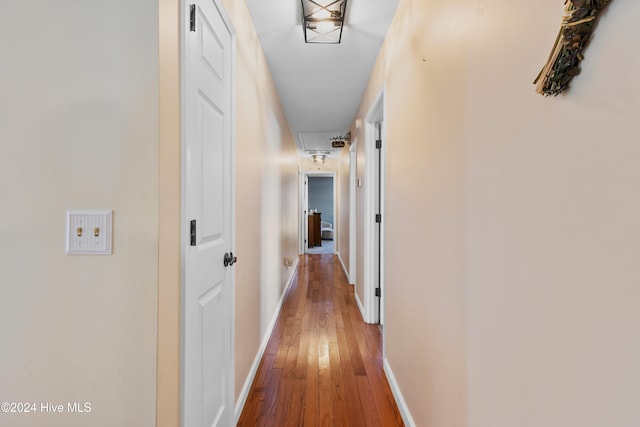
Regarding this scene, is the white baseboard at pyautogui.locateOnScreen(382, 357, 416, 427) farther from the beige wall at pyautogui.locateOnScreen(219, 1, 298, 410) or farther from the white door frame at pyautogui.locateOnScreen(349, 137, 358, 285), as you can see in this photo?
the white door frame at pyautogui.locateOnScreen(349, 137, 358, 285)

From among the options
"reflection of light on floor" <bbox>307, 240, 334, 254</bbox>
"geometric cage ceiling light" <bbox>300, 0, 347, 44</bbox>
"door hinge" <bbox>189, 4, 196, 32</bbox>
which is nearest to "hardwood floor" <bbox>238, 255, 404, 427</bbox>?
"door hinge" <bbox>189, 4, 196, 32</bbox>

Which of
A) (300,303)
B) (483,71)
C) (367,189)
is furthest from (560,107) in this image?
(300,303)

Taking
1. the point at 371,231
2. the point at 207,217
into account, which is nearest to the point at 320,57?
the point at 371,231

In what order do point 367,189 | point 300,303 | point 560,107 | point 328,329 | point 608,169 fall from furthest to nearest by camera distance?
point 300,303
point 367,189
point 328,329
point 560,107
point 608,169

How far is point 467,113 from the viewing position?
1005 mm

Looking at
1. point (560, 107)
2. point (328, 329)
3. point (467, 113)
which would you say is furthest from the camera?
point (328, 329)

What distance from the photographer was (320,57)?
8.06ft

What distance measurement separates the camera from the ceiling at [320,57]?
191 centimetres

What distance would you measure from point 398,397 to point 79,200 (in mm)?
1807

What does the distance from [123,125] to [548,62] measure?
1028 mm

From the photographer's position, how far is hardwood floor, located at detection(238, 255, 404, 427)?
1.69m

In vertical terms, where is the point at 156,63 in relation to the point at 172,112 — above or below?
above

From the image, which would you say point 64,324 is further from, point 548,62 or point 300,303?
point 300,303

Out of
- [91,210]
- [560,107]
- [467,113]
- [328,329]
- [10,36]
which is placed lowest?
[328,329]
